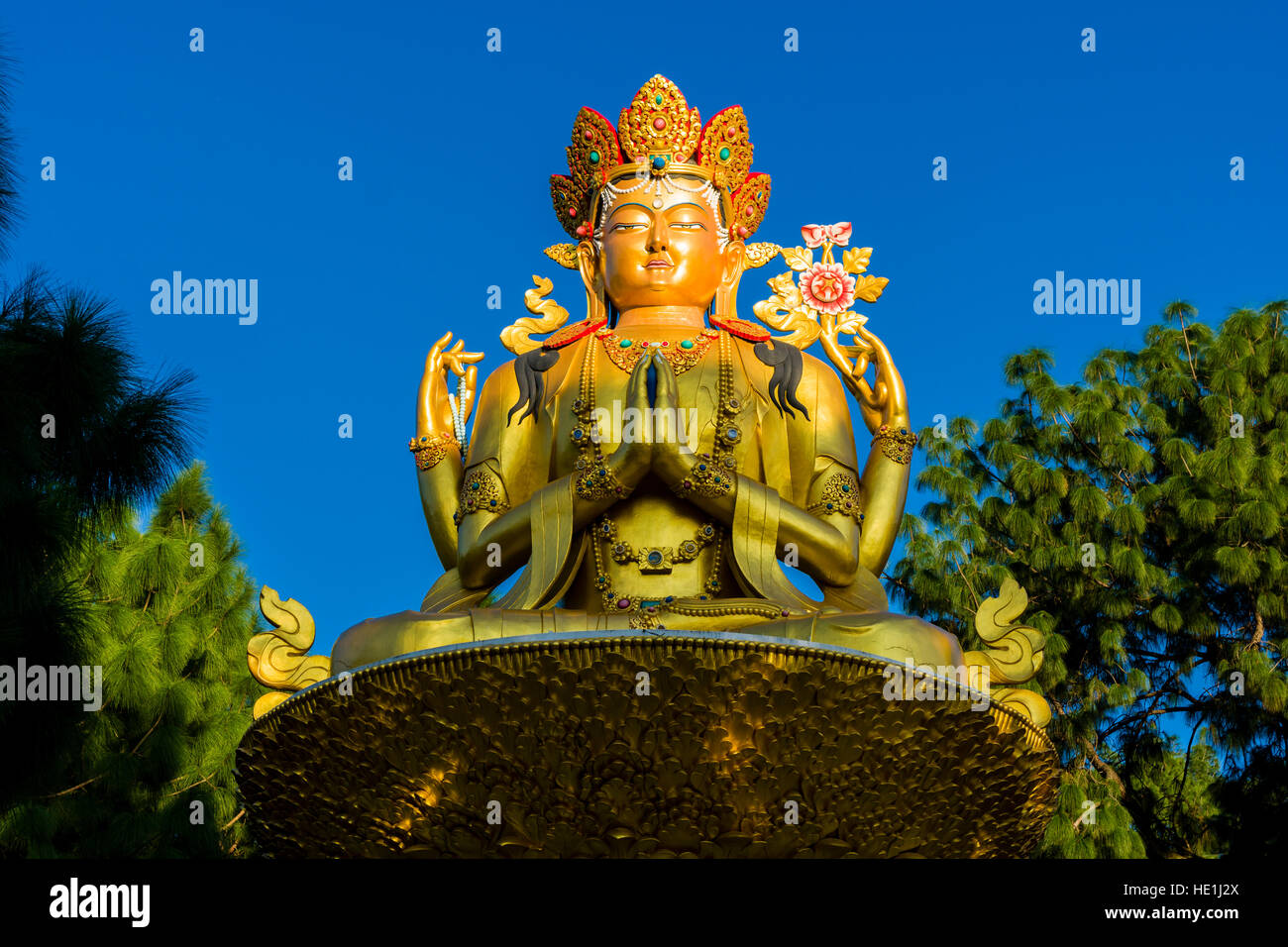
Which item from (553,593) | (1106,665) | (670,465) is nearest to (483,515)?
(553,593)

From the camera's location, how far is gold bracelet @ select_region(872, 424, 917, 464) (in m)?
8.50

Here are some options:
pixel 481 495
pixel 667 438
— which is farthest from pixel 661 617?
pixel 481 495

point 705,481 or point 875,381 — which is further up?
point 875,381

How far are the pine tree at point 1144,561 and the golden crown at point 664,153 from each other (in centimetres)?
630

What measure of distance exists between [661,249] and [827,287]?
91 centimetres

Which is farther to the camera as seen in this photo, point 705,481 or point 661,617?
point 705,481

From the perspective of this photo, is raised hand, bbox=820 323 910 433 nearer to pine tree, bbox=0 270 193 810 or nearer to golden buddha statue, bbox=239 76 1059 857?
golden buddha statue, bbox=239 76 1059 857

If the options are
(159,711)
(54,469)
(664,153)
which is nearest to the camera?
(54,469)

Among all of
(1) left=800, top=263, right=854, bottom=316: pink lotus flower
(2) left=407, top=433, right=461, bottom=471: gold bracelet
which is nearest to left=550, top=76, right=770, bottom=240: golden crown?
(1) left=800, top=263, right=854, bottom=316: pink lotus flower

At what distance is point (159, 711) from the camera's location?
13.1 metres

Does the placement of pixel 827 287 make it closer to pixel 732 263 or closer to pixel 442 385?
pixel 732 263

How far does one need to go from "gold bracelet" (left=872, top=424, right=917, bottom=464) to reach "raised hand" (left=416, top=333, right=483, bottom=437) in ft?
7.17

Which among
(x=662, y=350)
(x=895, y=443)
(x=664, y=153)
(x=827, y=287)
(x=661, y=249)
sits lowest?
(x=895, y=443)
